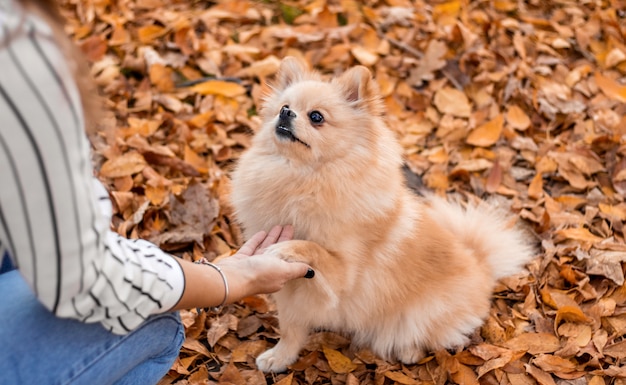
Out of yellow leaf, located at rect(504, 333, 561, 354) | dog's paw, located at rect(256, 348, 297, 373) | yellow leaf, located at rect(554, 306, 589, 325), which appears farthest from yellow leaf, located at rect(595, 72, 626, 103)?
dog's paw, located at rect(256, 348, 297, 373)

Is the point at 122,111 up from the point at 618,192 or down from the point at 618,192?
up

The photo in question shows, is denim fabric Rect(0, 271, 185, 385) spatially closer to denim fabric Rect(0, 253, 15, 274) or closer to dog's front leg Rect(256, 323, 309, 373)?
denim fabric Rect(0, 253, 15, 274)

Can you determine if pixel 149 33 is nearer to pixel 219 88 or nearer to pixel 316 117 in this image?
pixel 219 88

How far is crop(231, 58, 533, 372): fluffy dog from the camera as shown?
5.97 feet

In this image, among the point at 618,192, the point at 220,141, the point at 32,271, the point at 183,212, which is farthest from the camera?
the point at 220,141

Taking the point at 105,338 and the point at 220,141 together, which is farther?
the point at 220,141

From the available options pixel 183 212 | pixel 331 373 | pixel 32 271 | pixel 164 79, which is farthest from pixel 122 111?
pixel 32 271

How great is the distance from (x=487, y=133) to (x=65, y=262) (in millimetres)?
2347

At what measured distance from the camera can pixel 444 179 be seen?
278 centimetres

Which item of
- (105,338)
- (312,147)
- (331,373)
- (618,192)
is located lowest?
(331,373)

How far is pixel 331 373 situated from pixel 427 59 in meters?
1.91

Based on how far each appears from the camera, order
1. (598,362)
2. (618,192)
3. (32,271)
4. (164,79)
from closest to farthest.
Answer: (32,271) → (598,362) → (618,192) → (164,79)

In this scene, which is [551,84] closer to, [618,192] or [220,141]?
[618,192]

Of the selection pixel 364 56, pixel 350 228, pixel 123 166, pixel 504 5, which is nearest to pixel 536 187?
pixel 364 56
